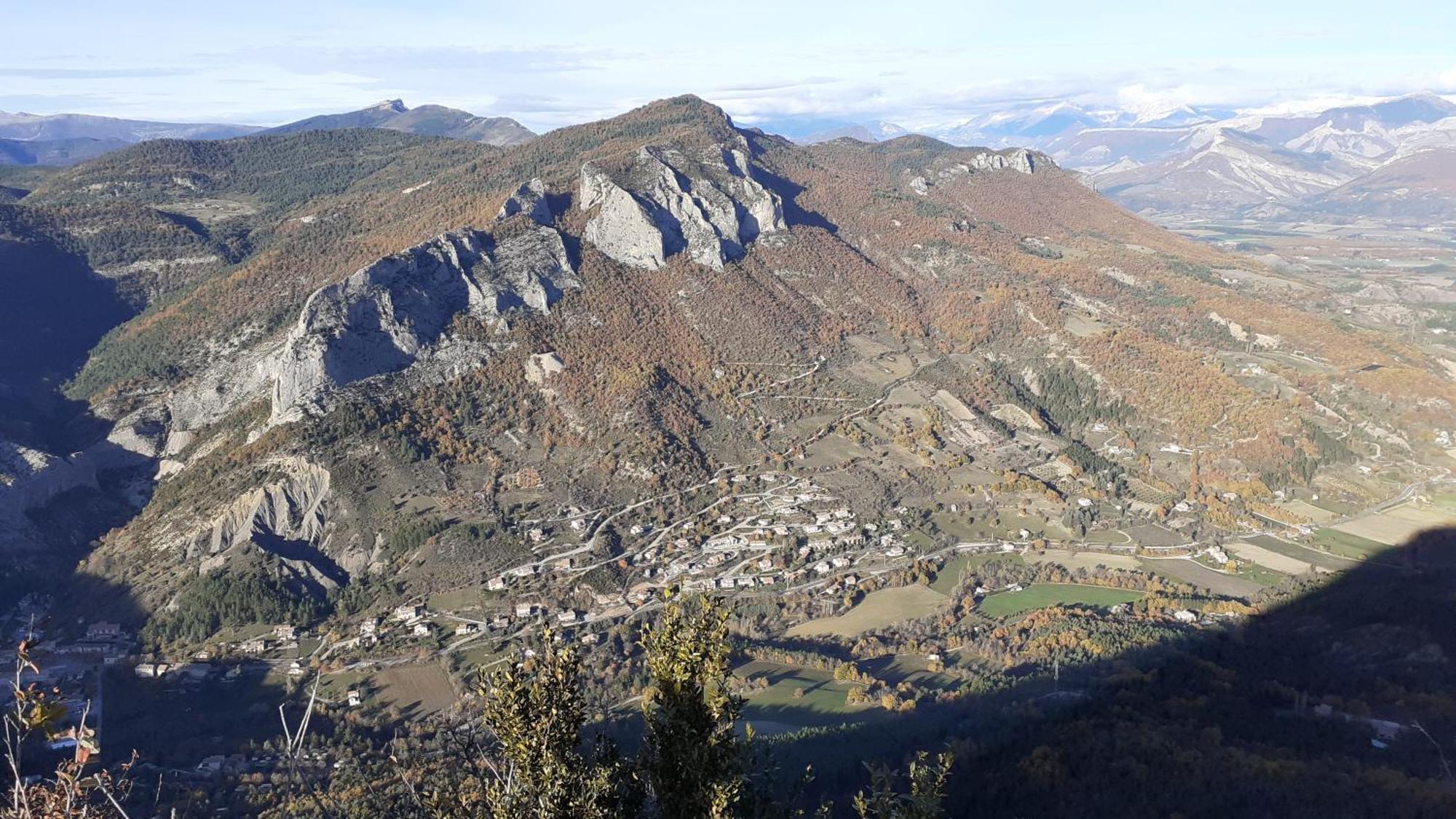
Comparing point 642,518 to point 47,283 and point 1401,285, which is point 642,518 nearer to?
point 47,283

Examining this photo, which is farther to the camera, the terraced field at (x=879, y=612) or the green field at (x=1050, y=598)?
the green field at (x=1050, y=598)

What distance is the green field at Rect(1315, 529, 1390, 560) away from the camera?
7212cm

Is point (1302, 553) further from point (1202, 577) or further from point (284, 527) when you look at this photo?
point (284, 527)

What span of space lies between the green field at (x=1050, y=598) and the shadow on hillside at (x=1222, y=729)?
6.43 metres

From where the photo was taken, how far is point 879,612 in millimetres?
65312

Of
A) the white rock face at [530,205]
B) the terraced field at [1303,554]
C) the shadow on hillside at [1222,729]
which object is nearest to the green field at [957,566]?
the shadow on hillside at [1222,729]

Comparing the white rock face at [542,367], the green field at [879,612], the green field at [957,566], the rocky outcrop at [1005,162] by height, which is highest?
the rocky outcrop at [1005,162]

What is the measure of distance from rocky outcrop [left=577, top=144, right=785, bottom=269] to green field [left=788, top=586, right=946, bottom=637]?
57.7 meters

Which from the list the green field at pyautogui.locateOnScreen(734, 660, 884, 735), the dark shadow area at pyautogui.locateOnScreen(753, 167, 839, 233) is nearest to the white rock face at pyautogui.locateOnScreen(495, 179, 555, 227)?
the dark shadow area at pyautogui.locateOnScreen(753, 167, 839, 233)

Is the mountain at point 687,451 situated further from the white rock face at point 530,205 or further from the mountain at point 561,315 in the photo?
the white rock face at point 530,205

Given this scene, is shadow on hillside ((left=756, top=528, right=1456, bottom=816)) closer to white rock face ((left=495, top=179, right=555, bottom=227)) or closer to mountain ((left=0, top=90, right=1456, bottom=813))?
mountain ((left=0, top=90, right=1456, bottom=813))

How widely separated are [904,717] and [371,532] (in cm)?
4274

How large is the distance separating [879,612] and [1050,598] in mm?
14578

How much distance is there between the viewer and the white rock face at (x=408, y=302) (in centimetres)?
7406
